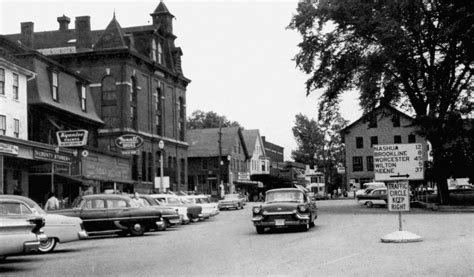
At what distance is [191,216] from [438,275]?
2124 cm

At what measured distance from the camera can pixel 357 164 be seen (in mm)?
94938

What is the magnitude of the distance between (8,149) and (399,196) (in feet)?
56.4

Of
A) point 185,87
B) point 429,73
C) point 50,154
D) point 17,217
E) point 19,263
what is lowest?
point 19,263

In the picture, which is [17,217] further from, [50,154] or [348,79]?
[348,79]

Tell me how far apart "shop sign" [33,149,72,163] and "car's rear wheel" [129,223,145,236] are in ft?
33.4

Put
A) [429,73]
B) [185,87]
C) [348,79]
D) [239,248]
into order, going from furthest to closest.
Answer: [185,87] < [348,79] < [429,73] < [239,248]

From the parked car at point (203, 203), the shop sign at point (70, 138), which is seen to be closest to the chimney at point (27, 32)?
the shop sign at point (70, 138)

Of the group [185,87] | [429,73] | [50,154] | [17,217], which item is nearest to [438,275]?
[17,217]

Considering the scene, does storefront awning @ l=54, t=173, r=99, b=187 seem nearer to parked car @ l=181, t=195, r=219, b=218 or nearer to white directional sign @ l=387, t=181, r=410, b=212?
parked car @ l=181, t=195, r=219, b=218

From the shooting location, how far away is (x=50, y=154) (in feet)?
106

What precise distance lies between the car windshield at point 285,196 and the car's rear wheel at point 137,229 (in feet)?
14.7

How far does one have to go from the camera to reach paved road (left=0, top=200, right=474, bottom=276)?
1187cm

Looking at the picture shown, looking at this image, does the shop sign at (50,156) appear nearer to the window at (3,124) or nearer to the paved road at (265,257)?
the window at (3,124)

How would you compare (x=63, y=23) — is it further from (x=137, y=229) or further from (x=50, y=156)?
(x=137, y=229)
